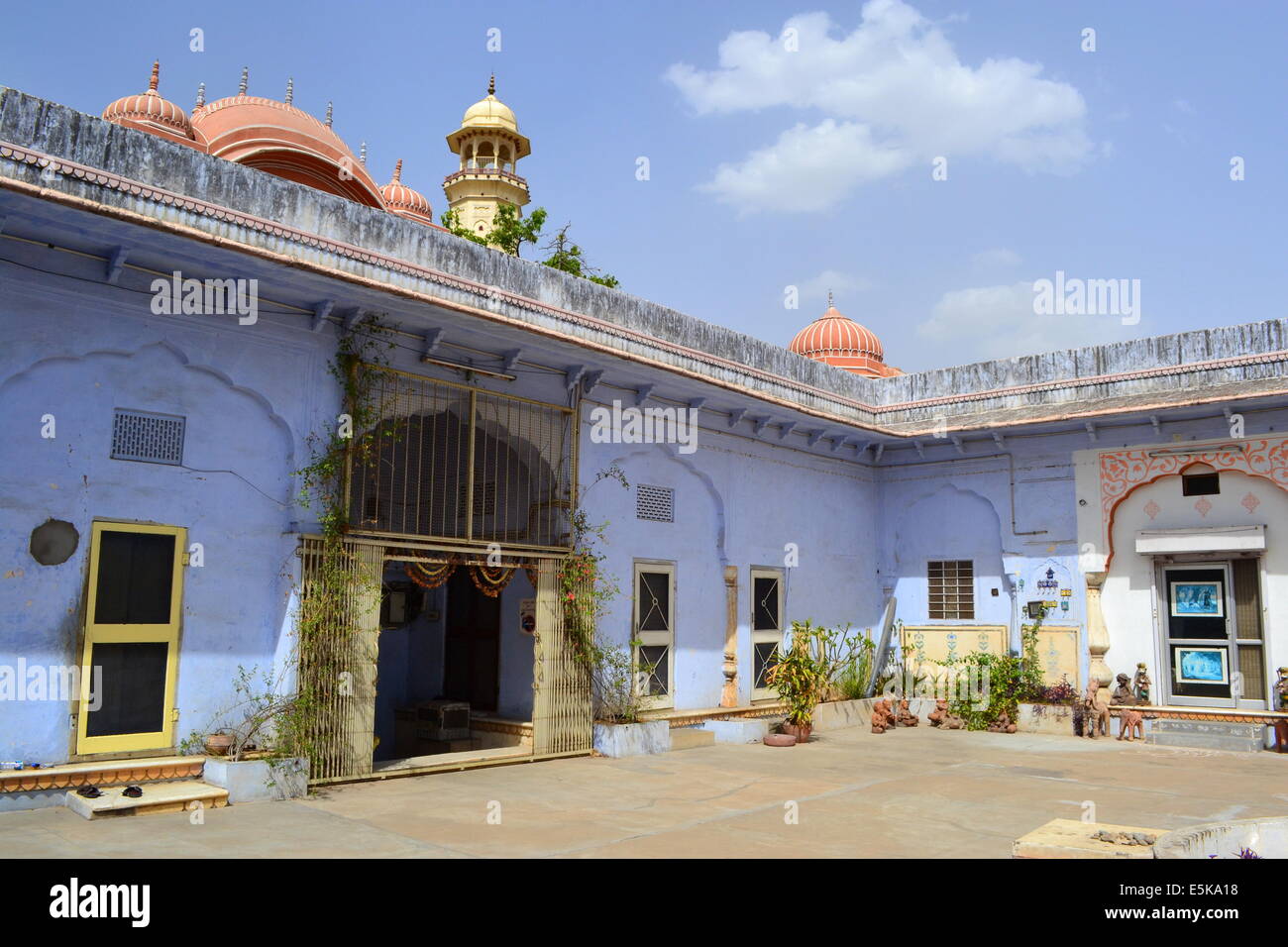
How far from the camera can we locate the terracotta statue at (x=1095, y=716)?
13.1m

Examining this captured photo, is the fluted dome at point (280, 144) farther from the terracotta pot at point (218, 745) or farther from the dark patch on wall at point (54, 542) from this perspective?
the terracotta pot at point (218, 745)

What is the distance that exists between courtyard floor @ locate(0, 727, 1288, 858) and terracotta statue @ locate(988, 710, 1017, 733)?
6.87 ft

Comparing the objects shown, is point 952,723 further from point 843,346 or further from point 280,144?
point 280,144

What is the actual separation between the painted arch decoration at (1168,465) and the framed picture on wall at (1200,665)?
1491 mm

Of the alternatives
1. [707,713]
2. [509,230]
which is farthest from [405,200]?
[707,713]

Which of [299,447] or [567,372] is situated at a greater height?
[567,372]

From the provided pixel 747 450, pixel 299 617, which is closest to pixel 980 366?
pixel 747 450

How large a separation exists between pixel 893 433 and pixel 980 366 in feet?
6.93

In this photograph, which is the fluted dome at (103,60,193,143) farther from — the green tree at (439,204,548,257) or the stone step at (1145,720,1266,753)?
the stone step at (1145,720,1266,753)

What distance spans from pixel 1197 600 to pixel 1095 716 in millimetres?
2065

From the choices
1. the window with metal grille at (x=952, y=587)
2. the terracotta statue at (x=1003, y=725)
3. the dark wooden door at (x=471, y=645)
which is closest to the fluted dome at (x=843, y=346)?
the window with metal grille at (x=952, y=587)

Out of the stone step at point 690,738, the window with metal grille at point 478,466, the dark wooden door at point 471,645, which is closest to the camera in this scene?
the window with metal grille at point 478,466
